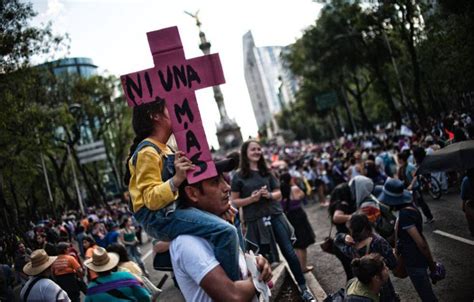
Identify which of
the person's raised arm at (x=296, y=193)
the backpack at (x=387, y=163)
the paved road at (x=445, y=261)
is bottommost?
the paved road at (x=445, y=261)

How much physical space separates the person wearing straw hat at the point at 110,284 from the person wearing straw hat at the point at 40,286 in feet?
2.20

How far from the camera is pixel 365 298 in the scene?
132 inches

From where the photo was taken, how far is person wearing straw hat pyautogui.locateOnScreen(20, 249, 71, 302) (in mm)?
4680

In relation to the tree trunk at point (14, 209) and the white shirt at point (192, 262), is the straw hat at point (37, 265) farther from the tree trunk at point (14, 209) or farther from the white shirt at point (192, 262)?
the tree trunk at point (14, 209)

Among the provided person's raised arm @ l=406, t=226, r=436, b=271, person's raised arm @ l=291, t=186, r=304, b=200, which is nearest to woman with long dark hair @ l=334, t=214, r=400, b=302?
person's raised arm @ l=406, t=226, r=436, b=271

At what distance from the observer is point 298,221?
702 centimetres

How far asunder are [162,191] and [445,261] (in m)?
5.37

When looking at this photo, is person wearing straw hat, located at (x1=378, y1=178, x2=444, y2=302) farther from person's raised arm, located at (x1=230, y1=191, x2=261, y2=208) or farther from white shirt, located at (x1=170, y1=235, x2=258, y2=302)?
white shirt, located at (x1=170, y1=235, x2=258, y2=302)

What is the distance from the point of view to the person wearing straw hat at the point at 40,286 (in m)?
4.68

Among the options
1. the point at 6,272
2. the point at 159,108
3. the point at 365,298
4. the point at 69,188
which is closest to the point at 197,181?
the point at 159,108

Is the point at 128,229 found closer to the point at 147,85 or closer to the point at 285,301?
the point at 285,301

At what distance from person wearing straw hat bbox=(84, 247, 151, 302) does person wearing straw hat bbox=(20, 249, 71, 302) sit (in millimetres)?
672

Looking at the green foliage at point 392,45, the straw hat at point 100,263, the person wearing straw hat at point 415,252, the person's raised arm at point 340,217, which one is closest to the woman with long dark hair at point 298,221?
the person's raised arm at point 340,217

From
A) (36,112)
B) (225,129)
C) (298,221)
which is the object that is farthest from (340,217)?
(225,129)
